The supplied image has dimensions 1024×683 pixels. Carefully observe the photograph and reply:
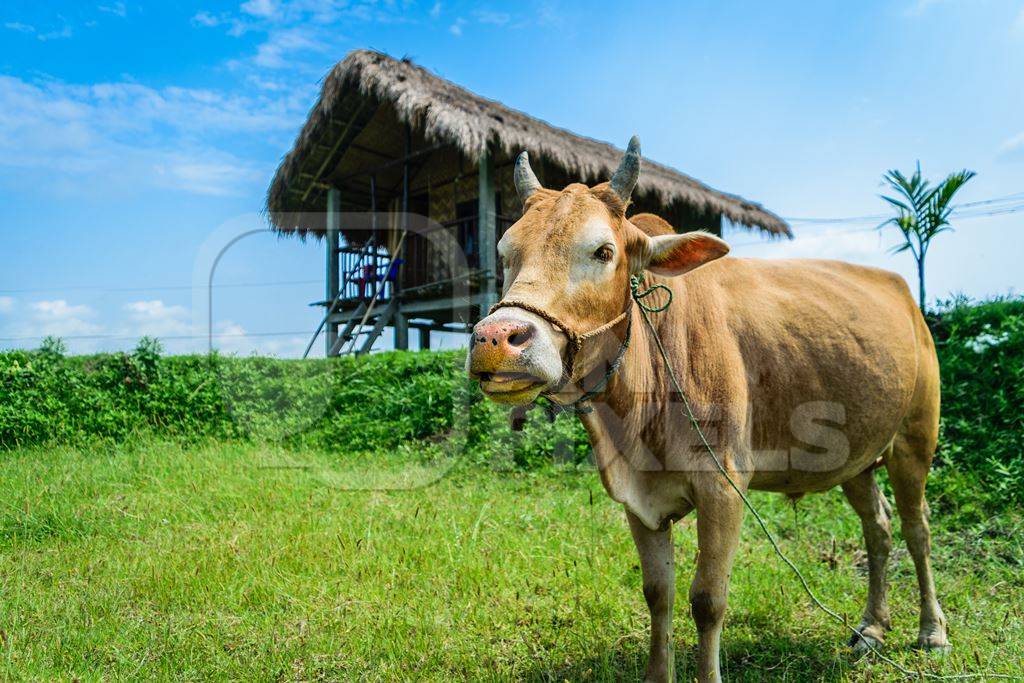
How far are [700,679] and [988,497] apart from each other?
4150 mm

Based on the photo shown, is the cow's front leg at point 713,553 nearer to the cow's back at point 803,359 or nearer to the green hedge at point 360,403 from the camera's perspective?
the cow's back at point 803,359

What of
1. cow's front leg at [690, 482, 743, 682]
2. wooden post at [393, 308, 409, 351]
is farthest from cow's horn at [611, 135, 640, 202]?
wooden post at [393, 308, 409, 351]

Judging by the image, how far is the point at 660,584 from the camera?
2.86m

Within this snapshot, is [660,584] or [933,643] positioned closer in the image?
[660,584]

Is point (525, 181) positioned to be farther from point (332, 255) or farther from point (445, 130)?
point (332, 255)

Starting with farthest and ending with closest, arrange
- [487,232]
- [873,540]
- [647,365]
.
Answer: [487,232]
[873,540]
[647,365]

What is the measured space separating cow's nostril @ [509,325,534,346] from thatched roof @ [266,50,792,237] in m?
8.14

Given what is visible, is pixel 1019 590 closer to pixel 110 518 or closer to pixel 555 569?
pixel 555 569

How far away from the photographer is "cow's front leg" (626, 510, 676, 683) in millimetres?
2861

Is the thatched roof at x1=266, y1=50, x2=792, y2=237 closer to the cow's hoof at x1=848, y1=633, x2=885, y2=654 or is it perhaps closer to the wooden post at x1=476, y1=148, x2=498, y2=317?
the wooden post at x1=476, y1=148, x2=498, y2=317

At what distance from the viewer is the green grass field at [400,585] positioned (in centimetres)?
322

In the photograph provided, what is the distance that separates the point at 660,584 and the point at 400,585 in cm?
178

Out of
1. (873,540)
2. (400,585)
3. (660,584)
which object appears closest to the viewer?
(660,584)

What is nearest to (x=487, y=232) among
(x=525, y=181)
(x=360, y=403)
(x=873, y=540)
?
(x=360, y=403)
